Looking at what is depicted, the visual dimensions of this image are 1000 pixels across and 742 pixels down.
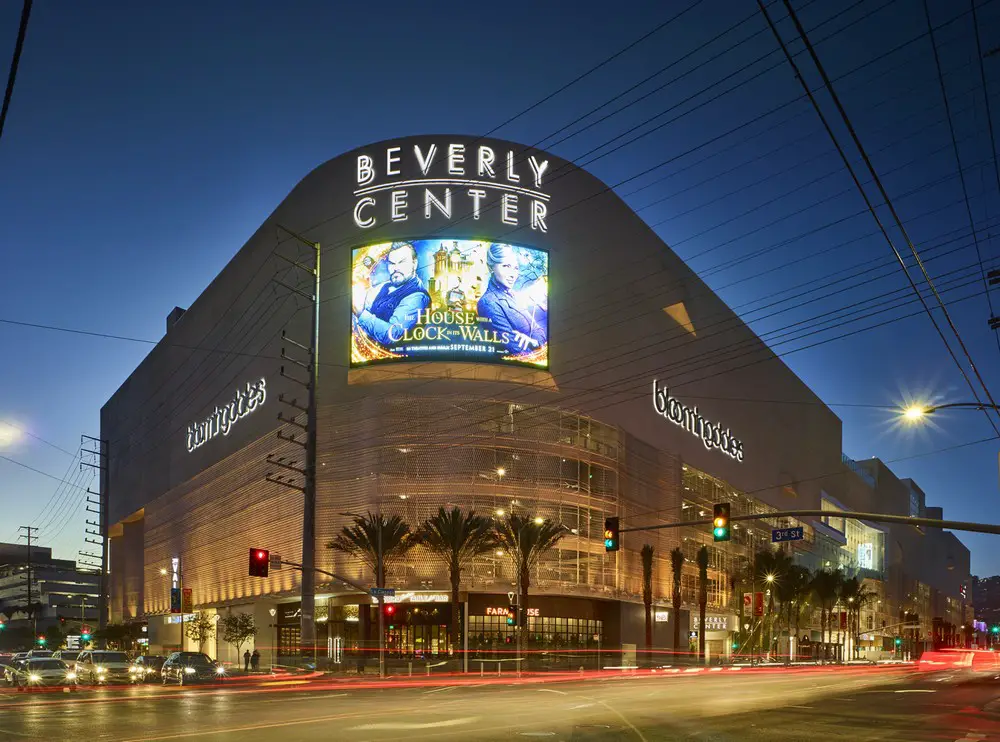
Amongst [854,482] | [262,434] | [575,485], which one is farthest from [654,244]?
[854,482]

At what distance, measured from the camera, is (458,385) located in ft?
267

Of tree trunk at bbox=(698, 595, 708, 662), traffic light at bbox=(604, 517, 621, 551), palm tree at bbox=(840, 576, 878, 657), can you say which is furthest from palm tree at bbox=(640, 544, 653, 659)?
palm tree at bbox=(840, 576, 878, 657)

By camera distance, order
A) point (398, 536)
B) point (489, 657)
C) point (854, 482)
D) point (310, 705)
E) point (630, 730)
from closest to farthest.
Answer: point (630, 730)
point (310, 705)
point (398, 536)
point (489, 657)
point (854, 482)

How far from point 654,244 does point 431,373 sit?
3473 centimetres

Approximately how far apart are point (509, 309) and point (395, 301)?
30.6 ft

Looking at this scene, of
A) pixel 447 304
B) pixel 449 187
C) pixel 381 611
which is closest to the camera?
pixel 381 611

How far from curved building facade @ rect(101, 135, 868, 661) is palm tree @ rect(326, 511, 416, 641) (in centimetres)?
185

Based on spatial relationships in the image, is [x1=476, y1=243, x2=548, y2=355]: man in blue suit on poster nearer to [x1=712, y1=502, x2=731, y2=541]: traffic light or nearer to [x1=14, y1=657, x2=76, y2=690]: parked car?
[x1=14, y1=657, x2=76, y2=690]: parked car

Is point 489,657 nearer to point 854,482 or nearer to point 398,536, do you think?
point 398,536

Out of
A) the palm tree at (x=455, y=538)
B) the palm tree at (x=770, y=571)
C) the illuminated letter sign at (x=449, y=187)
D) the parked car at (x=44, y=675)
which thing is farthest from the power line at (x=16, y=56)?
the palm tree at (x=770, y=571)

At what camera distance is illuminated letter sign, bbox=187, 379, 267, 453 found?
320 feet

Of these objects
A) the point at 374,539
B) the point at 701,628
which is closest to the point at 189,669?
the point at 374,539

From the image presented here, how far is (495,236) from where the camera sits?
82812mm

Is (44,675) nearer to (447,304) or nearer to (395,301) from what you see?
(395,301)
